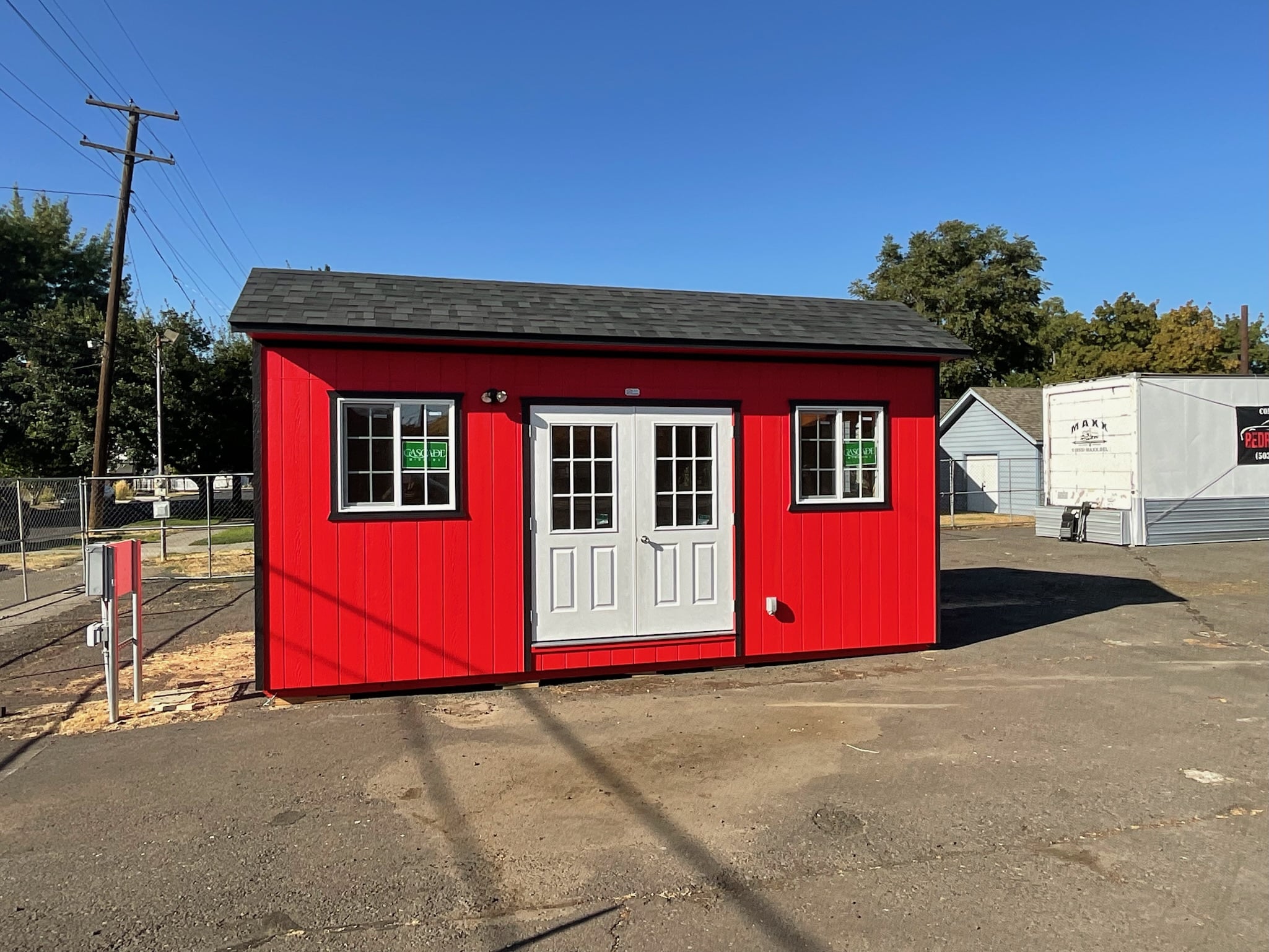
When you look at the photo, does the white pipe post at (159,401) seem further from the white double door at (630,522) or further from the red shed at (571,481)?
the white double door at (630,522)

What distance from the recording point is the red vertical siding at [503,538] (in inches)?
247

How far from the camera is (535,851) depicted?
3.79m

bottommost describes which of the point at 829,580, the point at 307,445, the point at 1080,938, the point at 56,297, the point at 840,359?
the point at 1080,938

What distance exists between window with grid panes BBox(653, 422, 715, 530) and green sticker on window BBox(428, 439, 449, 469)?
5.93 feet

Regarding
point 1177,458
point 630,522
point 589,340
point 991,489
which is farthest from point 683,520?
point 991,489

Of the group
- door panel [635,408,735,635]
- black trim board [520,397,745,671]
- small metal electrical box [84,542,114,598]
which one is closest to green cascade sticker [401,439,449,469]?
black trim board [520,397,745,671]

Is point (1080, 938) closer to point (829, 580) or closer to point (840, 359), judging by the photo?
point (829, 580)

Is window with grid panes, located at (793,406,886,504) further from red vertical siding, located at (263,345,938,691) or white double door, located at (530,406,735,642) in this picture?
white double door, located at (530,406,735,642)

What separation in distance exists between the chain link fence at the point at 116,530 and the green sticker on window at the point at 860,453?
7.12 m

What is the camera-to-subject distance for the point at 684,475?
710 cm

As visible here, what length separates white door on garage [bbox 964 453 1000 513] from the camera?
88.2ft

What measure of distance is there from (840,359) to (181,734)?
6254mm

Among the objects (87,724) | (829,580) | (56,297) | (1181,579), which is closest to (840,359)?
(829,580)

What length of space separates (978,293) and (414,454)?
1544 inches
